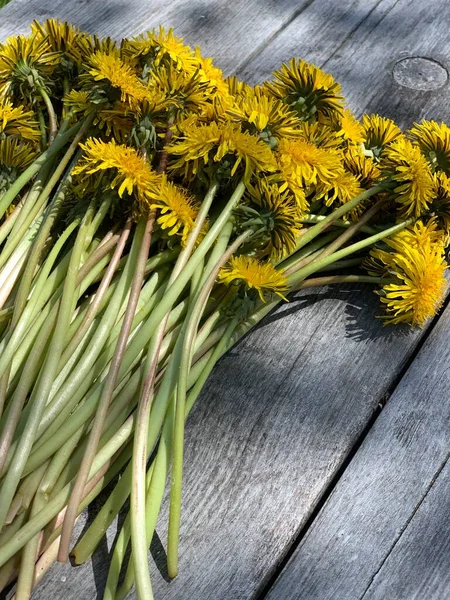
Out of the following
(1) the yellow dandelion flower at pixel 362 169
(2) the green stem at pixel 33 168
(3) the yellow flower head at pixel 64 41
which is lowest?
(2) the green stem at pixel 33 168

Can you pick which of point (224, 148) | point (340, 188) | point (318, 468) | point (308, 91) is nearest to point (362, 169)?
point (340, 188)

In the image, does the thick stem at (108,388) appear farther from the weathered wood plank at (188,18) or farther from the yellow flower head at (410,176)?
the weathered wood plank at (188,18)

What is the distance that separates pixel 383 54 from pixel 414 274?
3.42 ft

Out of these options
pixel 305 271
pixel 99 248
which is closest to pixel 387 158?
pixel 305 271

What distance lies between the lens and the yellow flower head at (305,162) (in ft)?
4.42

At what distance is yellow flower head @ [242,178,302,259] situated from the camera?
4.22ft

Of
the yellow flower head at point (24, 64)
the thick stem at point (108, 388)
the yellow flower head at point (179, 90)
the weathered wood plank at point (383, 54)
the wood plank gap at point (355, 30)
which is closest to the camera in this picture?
the thick stem at point (108, 388)

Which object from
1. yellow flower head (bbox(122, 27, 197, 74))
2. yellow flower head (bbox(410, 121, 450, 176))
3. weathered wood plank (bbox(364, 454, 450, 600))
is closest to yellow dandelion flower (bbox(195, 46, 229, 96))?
yellow flower head (bbox(122, 27, 197, 74))

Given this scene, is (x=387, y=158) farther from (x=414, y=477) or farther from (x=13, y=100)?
(x=13, y=100)

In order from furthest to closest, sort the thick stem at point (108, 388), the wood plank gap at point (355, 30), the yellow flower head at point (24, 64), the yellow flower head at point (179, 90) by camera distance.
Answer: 1. the wood plank gap at point (355, 30)
2. the yellow flower head at point (24, 64)
3. the yellow flower head at point (179, 90)
4. the thick stem at point (108, 388)

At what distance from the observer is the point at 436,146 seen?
1420mm

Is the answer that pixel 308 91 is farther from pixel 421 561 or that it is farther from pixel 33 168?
pixel 421 561

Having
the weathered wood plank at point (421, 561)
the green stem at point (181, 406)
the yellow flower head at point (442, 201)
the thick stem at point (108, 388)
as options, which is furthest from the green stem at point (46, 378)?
the yellow flower head at point (442, 201)

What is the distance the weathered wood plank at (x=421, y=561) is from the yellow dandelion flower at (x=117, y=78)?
85cm
